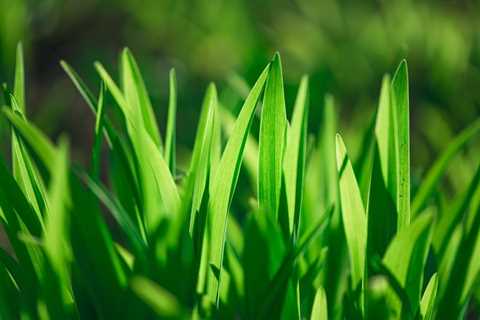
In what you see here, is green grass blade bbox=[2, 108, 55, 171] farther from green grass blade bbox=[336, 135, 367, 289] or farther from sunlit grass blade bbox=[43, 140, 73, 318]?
green grass blade bbox=[336, 135, 367, 289]

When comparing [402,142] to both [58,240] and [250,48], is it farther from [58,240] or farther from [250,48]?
[250,48]

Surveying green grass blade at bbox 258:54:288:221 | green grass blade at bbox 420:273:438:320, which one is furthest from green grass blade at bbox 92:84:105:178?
green grass blade at bbox 420:273:438:320

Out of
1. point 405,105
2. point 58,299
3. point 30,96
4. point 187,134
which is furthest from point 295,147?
point 30,96

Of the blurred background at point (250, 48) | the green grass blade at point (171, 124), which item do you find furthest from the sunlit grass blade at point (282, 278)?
the blurred background at point (250, 48)

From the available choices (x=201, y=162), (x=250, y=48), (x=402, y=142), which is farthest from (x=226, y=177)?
(x=250, y=48)

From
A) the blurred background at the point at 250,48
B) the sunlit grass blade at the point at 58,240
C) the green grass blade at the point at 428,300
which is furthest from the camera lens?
the blurred background at the point at 250,48

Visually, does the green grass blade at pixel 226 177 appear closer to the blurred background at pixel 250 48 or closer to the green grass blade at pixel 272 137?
the green grass blade at pixel 272 137

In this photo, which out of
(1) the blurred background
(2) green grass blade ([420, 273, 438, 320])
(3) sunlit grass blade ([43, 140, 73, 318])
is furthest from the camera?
(1) the blurred background
